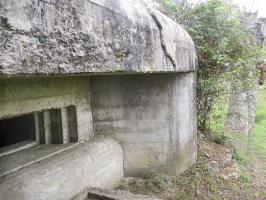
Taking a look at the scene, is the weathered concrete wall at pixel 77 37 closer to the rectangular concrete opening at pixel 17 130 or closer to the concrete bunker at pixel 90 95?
the concrete bunker at pixel 90 95

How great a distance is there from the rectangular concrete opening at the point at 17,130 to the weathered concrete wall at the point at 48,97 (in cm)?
42

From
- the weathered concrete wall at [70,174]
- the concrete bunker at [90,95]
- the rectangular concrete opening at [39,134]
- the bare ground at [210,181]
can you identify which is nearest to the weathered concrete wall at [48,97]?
the concrete bunker at [90,95]

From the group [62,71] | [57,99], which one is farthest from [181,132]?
[62,71]

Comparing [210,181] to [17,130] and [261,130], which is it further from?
[261,130]

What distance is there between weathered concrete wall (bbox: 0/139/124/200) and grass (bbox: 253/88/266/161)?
5112mm

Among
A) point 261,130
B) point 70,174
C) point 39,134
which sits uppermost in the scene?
point 39,134

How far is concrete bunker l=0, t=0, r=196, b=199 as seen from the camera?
1.75 m

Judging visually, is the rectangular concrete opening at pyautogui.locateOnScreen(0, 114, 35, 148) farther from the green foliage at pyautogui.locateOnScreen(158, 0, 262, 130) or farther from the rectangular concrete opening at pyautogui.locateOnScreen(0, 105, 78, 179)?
the green foliage at pyautogui.locateOnScreen(158, 0, 262, 130)

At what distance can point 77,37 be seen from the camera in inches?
78.3

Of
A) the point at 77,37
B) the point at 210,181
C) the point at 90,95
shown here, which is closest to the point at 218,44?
the point at 210,181

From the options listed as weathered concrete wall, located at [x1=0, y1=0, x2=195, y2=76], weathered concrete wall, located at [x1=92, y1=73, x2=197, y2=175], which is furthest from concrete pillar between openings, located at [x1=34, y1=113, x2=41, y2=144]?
weathered concrete wall, located at [x1=0, y1=0, x2=195, y2=76]

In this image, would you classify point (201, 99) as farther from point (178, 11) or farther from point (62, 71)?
point (62, 71)

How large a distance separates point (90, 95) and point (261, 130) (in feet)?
29.1

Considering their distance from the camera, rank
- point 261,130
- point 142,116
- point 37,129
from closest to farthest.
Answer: point 37,129
point 142,116
point 261,130
